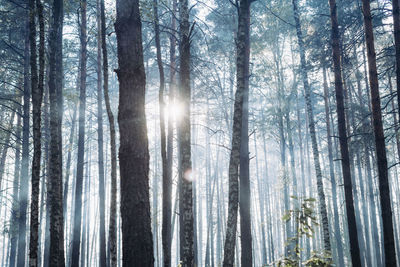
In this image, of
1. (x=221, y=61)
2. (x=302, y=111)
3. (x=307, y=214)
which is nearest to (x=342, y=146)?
(x=307, y=214)

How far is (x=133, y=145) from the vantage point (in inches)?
203

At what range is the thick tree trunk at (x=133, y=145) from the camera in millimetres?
4844

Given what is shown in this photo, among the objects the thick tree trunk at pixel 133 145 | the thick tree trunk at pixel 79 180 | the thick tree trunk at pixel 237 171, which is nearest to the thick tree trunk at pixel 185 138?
the thick tree trunk at pixel 237 171

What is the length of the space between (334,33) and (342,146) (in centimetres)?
377

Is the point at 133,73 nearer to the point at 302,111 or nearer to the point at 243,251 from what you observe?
the point at 243,251

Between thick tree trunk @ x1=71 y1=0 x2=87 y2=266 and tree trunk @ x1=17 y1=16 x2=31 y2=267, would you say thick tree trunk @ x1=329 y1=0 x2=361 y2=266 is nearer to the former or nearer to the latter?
thick tree trunk @ x1=71 y1=0 x2=87 y2=266

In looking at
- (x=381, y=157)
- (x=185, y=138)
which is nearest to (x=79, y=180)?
(x=185, y=138)

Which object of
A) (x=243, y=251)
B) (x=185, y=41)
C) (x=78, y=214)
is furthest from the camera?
(x=78, y=214)

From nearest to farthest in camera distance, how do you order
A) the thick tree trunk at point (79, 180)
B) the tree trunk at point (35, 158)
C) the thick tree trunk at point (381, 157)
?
the tree trunk at point (35, 158), the thick tree trunk at point (381, 157), the thick tree trunk at point (79, 180)

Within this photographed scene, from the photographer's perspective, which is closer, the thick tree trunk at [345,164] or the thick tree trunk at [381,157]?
the thick tree trunk at [381,157]

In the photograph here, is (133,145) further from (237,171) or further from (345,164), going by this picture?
(345,164)

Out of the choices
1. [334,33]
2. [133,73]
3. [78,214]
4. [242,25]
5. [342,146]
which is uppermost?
[334,33]

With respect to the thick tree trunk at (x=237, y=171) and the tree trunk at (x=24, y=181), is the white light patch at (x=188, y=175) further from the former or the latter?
the tree trunk at (x=24, y=181)

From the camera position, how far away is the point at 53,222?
7715 mm
